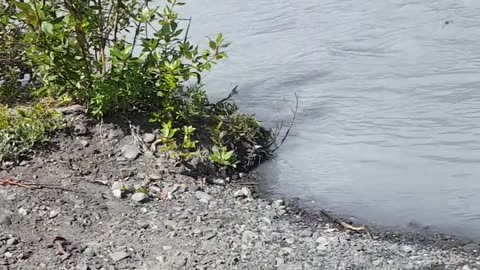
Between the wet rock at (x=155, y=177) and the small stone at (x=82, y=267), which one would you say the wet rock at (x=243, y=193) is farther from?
the small stone at (x=82, y=267)

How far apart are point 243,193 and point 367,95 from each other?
1350 mm

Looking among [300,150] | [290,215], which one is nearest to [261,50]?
[300,150]

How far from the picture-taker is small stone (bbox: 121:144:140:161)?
3.10 metres

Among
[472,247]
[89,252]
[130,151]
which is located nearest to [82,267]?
[89,252]

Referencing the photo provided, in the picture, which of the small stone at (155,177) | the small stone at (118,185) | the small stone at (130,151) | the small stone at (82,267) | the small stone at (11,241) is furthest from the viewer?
the small stone at (130,151)

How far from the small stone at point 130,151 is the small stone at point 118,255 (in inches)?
28.2

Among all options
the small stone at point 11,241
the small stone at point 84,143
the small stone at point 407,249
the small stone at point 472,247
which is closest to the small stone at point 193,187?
the small stone at point 84,143

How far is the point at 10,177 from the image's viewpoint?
2855mm

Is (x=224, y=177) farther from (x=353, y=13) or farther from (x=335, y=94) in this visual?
(x=353, y=13)

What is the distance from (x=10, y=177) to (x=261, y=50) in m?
2.35

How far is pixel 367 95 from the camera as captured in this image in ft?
13.3

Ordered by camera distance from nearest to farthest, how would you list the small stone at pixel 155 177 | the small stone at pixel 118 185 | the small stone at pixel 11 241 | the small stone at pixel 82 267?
1. the small stone at pixel 82 267
2. the small stone at pixel 11 241
3. the small stone at pixel 118 185
4. the small stone at pixel 155 177

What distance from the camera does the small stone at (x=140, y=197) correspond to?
9.31 ft

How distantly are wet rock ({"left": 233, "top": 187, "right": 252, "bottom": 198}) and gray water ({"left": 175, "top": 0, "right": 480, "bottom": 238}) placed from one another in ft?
0.50
